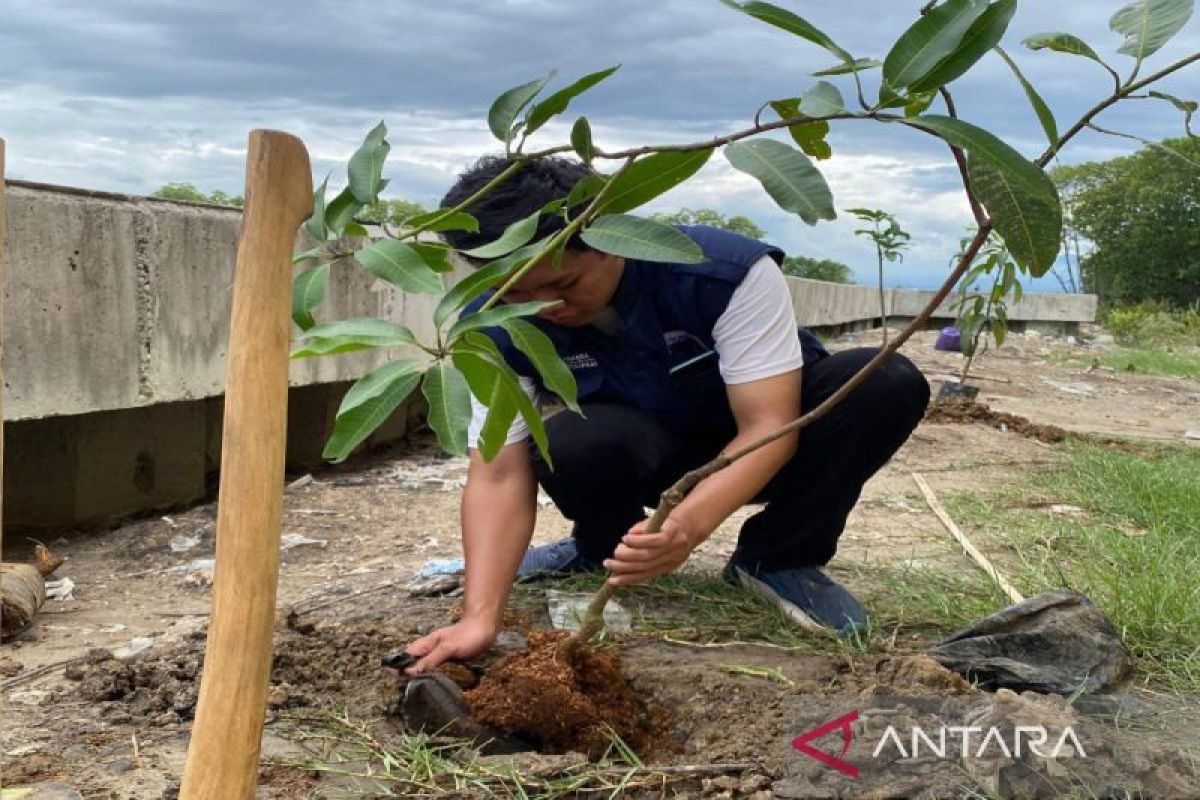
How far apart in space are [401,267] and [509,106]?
0.26 meters

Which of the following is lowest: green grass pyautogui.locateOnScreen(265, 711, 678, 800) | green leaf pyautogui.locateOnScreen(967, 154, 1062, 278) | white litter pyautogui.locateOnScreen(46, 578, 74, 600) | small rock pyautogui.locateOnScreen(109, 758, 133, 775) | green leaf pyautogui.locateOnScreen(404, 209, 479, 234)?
white litter pyautogui.locateOnScreen(46, 578, 74, 600)

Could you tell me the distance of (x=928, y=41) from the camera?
1224 millimetres

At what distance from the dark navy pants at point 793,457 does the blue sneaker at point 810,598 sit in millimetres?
40

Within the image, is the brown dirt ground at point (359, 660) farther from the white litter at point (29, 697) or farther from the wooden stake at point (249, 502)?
the wooden stake at point (249, 502)

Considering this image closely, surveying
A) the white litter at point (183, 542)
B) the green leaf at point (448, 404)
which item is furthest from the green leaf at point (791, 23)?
the white litter at point (183, 542)

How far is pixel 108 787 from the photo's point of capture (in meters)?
1.73

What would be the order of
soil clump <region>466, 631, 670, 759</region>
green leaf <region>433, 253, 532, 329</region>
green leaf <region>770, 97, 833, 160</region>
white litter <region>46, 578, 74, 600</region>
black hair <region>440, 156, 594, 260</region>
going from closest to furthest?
green leaf <region>433, 253, 532, 329</region> → green leaf <region>770, 97, 833, 160</region> → soil clump <region>466, 631, 670, 759</region> → black hair <region>440, 156, 594, 260</region> → white litter <region>46, 578, 74, 600</region>

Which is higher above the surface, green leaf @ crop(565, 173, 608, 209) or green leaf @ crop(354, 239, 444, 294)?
green leaf @ crop(565, 173, 608, 209)

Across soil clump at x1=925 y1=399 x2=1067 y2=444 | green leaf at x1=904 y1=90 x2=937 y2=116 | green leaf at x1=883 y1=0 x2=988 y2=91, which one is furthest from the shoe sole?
soil clump at x1=925 y1=399 x2=1067 y2=444

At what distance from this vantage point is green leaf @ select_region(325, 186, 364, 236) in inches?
53.4

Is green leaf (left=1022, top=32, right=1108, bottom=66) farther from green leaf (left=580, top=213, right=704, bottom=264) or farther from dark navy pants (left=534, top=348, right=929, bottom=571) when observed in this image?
dark navy pants (left=534, top=348, right=929, bottom=571)

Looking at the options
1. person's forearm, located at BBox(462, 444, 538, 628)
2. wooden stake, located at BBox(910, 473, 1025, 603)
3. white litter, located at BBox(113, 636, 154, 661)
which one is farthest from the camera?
wooden stake, located at BBox(910, 473, 1025, 603)

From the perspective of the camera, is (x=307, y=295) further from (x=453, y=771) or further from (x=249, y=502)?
(x=453, y=771)

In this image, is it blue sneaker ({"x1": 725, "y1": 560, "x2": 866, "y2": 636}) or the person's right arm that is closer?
the person's right arm
